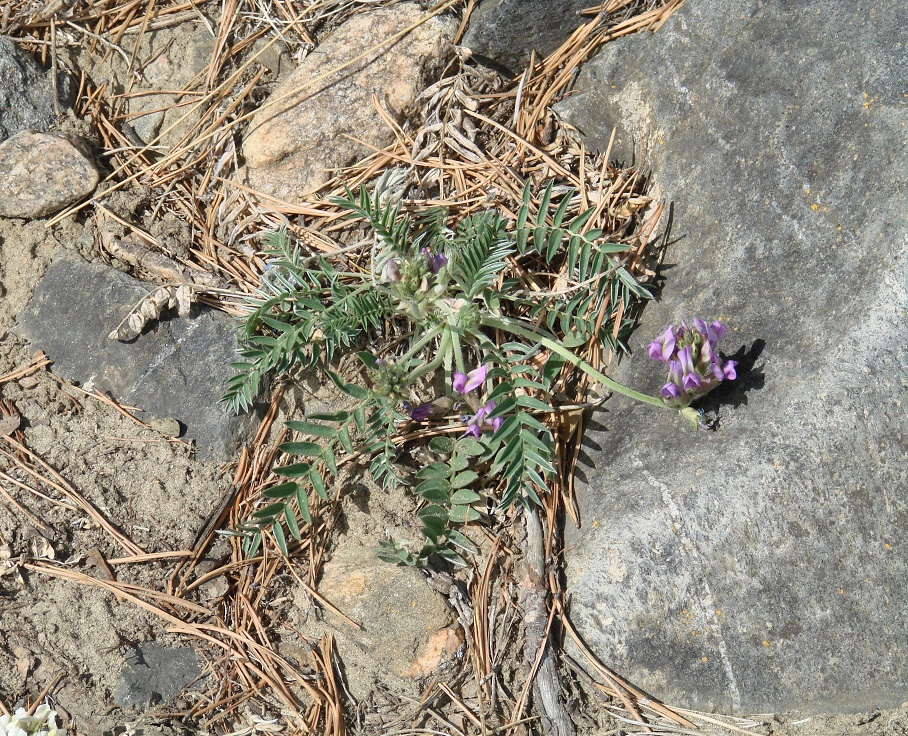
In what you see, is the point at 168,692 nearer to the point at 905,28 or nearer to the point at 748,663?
the point at 748,663

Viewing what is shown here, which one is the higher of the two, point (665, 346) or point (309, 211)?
point (665, 346)

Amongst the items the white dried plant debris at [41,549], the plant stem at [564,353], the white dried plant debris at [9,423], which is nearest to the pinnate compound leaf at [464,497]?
the plant stem at [564,353]

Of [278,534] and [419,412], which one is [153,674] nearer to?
[278,534]

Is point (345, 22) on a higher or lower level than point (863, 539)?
higher

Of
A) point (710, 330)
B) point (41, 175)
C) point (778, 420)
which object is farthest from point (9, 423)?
point (778, 420)

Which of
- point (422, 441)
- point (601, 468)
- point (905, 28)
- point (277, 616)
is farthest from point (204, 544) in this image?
point (905, 28)

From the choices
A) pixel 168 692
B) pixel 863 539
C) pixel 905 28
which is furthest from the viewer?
pixel 168 692
